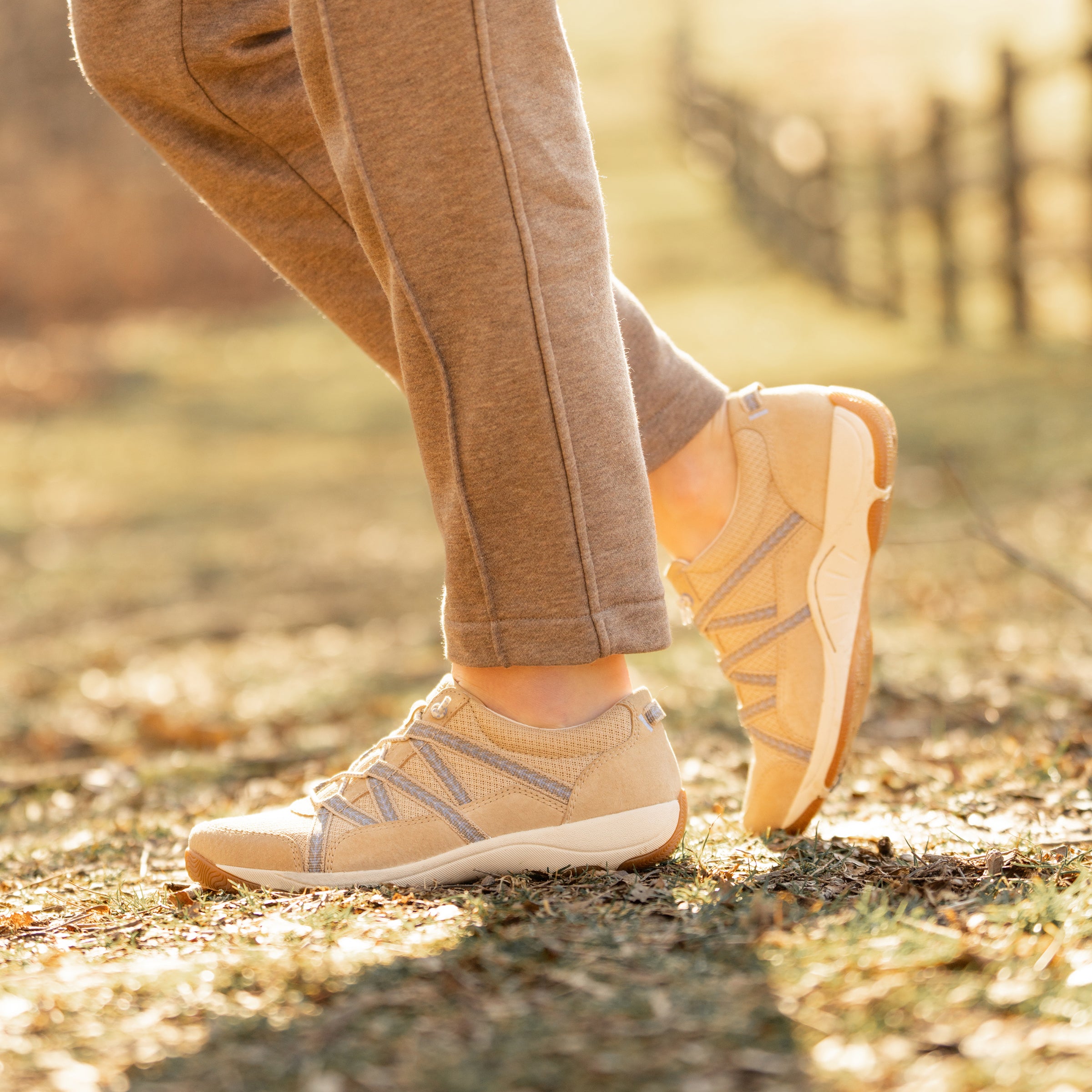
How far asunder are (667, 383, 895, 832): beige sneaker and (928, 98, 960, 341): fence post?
7.32 m

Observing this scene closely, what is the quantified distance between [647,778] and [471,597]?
11.0 inches

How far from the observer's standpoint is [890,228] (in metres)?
9.88

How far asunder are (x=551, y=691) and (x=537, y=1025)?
45cm

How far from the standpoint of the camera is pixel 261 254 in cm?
158

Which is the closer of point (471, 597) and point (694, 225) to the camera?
point (471, 597)

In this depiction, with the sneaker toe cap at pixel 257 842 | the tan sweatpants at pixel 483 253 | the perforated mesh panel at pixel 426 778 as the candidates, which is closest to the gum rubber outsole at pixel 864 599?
the tan sweatpants at pixel 483 253

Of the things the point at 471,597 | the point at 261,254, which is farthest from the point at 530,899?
the point at 261,254

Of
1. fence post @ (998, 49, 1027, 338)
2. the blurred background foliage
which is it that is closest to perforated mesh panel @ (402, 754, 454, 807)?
fence post @ (998, 49, 1027, 338)

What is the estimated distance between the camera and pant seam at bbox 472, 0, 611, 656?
1203mm

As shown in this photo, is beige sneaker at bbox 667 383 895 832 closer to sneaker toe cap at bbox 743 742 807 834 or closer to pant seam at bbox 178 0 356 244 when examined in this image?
sneaker toe cap at bbox 743 742 807 834

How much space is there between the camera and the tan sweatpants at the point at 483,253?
3.97 ft

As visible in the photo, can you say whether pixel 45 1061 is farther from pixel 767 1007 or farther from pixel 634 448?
pixel 634 448

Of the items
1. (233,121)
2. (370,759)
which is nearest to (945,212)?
(233,121)

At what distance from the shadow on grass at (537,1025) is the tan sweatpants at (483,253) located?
305mm
